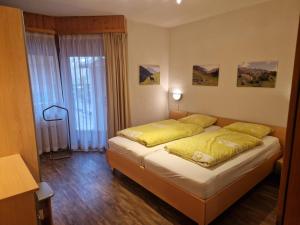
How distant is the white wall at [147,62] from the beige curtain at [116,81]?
233mm

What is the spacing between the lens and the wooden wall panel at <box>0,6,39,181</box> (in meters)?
1.67

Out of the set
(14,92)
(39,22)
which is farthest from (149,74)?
(14,92)

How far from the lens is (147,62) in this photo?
169 inches

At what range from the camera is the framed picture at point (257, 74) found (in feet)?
10.0

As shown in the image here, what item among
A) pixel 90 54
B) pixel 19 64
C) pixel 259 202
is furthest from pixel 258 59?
pixel 19 64

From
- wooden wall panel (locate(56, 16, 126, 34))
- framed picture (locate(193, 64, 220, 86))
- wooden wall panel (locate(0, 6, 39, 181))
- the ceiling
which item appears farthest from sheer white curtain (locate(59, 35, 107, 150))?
wooden wall panel (locate(0, 6, 39, 181))

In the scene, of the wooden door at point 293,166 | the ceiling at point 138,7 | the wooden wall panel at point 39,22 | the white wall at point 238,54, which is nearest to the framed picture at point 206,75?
the white wall at point 238,54

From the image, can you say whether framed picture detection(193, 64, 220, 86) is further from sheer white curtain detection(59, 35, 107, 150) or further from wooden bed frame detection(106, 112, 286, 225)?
sheer white curtain detection(59, 35, 107, 150)

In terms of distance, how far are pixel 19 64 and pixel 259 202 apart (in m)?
3.05

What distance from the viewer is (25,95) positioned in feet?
5.93

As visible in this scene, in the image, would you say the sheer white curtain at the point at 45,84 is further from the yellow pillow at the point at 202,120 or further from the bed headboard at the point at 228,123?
the yellow pillow at the point at 202,120

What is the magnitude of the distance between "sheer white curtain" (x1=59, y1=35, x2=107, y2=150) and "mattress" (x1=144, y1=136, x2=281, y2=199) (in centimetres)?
189

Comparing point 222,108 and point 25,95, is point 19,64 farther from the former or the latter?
point 222,108

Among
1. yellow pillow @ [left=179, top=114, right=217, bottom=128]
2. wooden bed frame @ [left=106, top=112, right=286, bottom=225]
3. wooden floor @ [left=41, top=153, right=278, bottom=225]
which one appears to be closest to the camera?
wooden bed frame @ [left=106, top=112, right=286, bottom=225]
